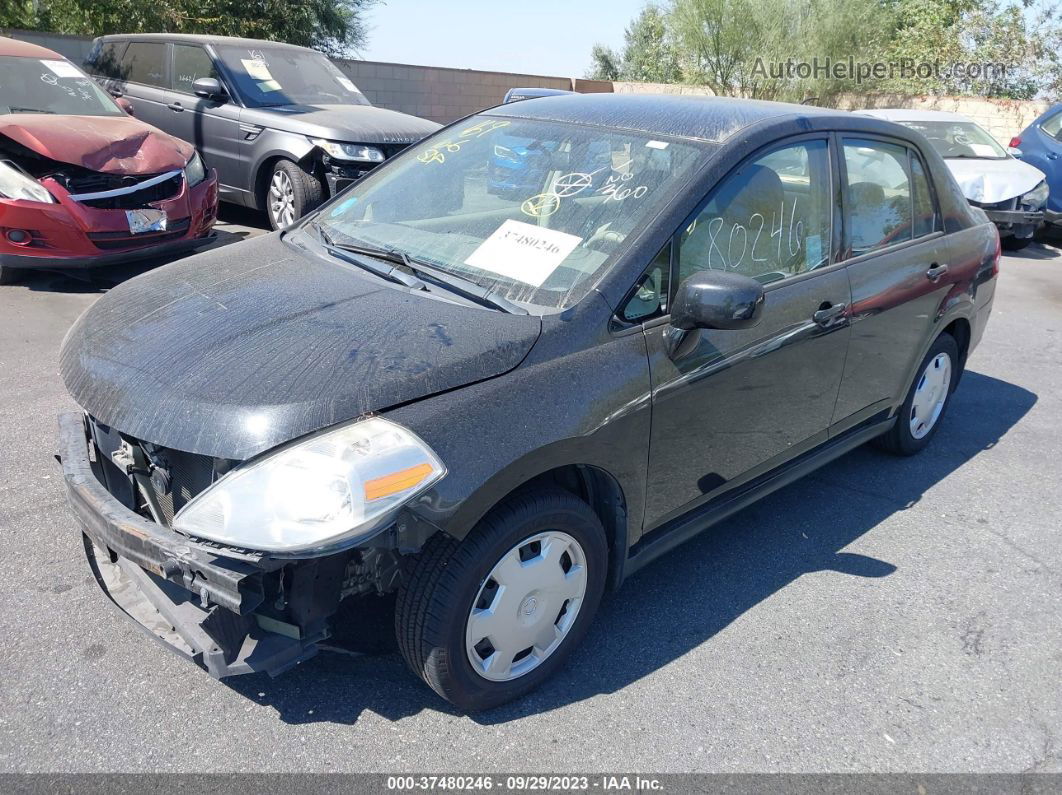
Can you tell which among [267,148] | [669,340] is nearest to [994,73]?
[267,148]

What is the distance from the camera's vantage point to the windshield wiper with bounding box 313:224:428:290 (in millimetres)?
2941

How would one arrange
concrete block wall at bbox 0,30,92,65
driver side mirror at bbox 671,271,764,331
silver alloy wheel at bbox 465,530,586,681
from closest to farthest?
silver alloy wheel at bbox 465,530,586,681 → driver side mirror at bbox 671,271,764,331 → concrete block wall at bbox 0,30,92,65

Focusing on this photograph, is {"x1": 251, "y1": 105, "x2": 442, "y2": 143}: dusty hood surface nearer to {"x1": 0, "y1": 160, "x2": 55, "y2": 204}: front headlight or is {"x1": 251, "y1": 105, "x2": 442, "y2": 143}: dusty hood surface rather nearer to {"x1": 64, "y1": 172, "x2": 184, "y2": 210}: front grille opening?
{"x1": 64, "y1": 172, "x2": 184, "y2": 210}: front grille opening

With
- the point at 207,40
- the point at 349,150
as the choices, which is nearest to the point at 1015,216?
the point at 349,150

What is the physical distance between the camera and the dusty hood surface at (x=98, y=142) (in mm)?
6453

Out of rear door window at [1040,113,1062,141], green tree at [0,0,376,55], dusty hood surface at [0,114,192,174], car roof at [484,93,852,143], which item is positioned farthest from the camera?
green tree at [0,0,376,55]

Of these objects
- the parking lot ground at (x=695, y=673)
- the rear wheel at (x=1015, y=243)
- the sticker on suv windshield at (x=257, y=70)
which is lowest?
the rear wheel at (x=1015, y=243)

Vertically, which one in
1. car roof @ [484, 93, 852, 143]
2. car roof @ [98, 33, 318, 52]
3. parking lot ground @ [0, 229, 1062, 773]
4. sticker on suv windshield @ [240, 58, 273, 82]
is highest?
car roof @ [98, 33, 318, 52]

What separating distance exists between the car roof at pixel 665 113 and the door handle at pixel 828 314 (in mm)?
739

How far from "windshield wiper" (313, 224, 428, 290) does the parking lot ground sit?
108 centimetres

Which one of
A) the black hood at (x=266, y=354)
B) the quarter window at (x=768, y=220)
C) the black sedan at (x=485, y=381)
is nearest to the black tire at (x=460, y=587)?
the black sedan at (x=485, y=381)

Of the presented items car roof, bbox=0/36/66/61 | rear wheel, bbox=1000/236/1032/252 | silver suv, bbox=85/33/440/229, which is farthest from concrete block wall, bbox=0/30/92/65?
rear wheel, bbox=1000/236/1032/252

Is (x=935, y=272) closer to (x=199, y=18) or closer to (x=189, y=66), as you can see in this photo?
(x=189, y=66)

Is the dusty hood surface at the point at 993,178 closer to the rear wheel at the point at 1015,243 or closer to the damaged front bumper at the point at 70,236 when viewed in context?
the rear wheel at the point at 1015,243
